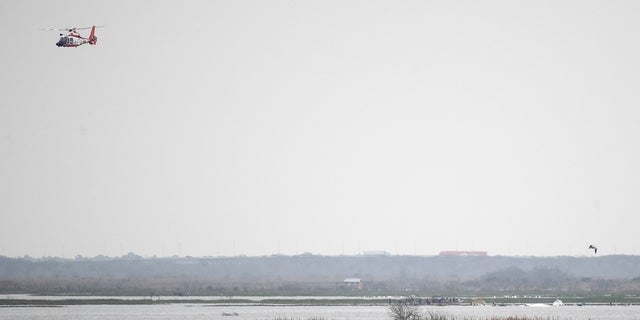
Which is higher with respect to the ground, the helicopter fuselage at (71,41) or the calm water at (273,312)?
the helicopter fuselage at (71,41)

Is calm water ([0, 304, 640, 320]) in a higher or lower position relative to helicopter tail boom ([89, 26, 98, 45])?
lower

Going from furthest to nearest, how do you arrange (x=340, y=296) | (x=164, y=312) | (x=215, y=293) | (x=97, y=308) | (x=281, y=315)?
1. (x=215, y=293)
2. (x=340, y=296)
3. (x=97, y=308)
4. (x=164, y=312)
5. (x=281, y=315)

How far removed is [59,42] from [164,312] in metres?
32.1

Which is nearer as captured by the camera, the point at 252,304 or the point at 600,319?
the point at 600,319

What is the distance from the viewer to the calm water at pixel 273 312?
117438 mm

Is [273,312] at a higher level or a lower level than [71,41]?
lower

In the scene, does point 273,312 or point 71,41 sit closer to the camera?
point 71,41

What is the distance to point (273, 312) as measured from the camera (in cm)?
12712

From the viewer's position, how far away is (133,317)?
4737 inches

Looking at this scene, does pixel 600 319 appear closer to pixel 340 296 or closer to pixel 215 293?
pixel 340 296

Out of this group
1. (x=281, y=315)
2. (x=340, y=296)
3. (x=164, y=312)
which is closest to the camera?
(x=281, y=315)

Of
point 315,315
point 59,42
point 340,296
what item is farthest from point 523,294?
point 59,42

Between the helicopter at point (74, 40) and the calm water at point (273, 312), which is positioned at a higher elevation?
the helicopter at point (74, 40)

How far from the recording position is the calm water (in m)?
117
